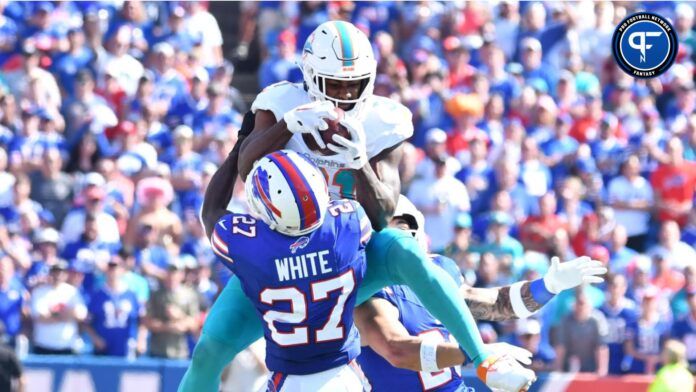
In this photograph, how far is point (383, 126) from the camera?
6172 mm

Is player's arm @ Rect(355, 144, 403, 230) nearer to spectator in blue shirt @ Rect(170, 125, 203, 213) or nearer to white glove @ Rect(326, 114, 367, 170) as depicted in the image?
white glove @ Rect(326, 114, 367, 170)

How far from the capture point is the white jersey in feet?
20.0

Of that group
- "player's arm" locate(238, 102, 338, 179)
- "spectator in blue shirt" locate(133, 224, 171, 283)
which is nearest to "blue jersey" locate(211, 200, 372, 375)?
"player's arm" locate(238, 102, 338, 179)

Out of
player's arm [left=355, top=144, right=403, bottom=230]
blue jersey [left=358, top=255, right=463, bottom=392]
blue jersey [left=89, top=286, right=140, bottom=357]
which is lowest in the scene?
blue jersey [left=89, top=286, right=140, bottom=357]

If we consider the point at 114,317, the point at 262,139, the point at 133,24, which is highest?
the point at 133,24

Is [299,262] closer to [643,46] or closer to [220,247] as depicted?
[220,247]

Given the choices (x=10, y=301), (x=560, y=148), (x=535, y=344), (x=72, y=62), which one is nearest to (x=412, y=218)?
(x=535, y=344)

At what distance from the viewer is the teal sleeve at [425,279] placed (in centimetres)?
551

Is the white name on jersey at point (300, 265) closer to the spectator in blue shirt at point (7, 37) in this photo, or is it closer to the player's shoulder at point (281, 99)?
the player's shoulder at point (281, 99)

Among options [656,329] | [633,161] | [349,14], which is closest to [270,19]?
[349,14]

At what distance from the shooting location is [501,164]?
11.8m

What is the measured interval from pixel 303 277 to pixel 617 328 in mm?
5649

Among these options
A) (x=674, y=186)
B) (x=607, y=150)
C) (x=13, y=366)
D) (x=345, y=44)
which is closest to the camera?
(x=345, y=44)

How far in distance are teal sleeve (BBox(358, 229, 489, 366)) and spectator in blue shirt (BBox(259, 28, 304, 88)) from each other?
730 centimetres
